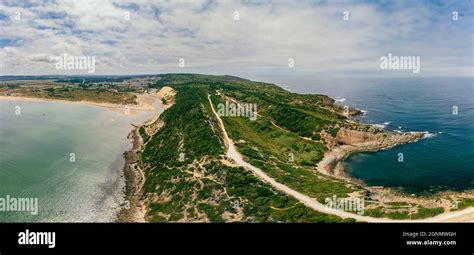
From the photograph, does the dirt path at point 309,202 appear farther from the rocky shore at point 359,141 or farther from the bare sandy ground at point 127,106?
the bare sandy ground at point 127,106

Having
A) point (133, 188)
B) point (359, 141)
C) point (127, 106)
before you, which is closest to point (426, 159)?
point (359, 141)

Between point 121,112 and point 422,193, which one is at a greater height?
point 121,112

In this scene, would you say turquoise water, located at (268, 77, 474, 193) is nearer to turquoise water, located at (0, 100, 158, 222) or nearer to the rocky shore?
the rocky shore

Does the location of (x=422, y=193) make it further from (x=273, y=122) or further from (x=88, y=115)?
(x=88, y=115)

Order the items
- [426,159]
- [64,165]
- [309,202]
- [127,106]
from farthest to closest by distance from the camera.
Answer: [127,106] < [426,159] < [64,165] < [309,202]

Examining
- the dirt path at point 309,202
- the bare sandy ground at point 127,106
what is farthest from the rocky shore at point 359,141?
the bare sandy ground at point 127,106

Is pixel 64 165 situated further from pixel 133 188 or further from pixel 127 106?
pixel 127 106

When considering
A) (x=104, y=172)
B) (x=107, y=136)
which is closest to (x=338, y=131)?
(x=104, y=172)

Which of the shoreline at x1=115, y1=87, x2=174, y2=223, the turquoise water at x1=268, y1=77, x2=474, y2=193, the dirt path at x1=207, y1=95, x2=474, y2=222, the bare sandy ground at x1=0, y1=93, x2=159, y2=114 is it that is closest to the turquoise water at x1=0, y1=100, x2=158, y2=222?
the shoreline at x1=115, y1=87, x2=174, y2=223

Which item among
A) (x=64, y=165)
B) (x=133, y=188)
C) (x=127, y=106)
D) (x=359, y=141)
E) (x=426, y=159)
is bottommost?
(x=133, y=188)
